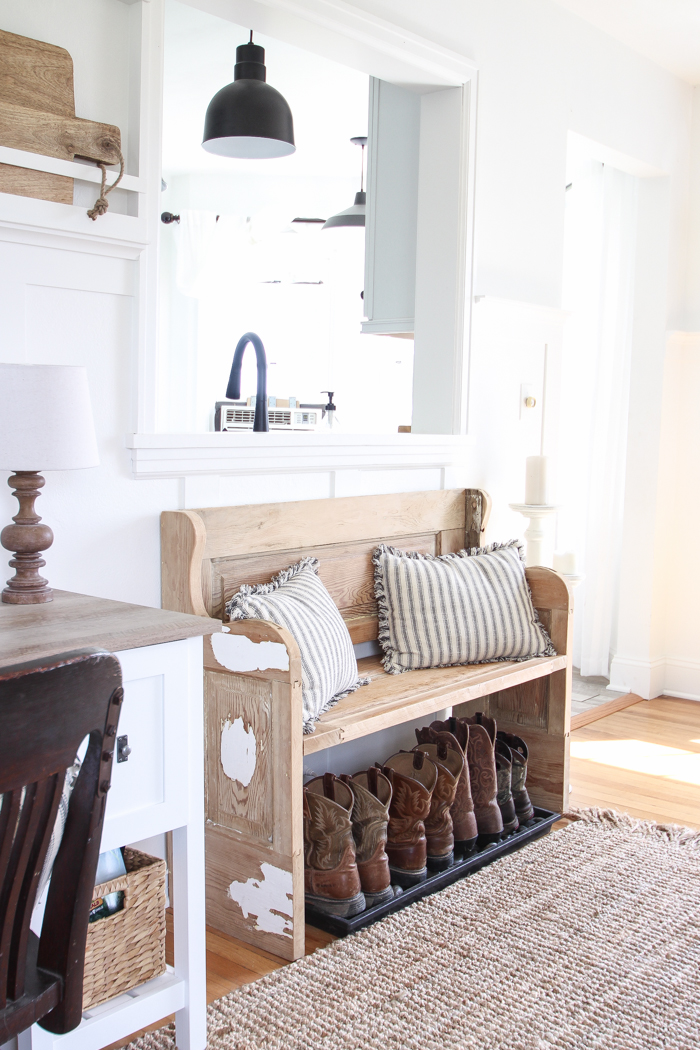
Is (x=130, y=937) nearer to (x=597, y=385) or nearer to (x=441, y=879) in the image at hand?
(x=441, y=879)

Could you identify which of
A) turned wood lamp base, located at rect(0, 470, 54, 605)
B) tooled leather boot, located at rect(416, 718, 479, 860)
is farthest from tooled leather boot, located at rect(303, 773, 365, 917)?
turned wood lamp base, located at rect(0, 470, 54, 605)

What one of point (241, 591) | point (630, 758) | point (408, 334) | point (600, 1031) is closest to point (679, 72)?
point (408, 334)

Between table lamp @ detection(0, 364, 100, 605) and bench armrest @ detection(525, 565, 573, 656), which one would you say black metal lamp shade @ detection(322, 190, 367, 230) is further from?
table lamp @ detection(0, 364, 100, 605)

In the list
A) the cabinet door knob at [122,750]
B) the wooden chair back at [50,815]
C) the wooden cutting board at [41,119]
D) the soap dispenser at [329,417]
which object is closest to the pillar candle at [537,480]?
the wooden cutting board at [41,119]

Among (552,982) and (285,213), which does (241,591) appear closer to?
(552,982)

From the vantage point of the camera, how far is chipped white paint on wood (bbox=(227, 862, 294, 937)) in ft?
6.40

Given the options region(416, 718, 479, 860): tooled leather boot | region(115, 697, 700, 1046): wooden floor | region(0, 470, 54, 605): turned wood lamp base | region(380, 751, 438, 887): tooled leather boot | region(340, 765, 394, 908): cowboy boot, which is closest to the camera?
region(0, 470, 54, 605): turned wood lamp base

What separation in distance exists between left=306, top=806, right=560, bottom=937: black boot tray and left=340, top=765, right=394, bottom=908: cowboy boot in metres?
0.03

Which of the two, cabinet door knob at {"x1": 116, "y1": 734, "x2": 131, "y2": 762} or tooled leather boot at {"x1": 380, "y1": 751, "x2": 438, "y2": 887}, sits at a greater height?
cabinet door knob at {"x1": 116, "y1": 734, "x2": 131, "y2": 762}

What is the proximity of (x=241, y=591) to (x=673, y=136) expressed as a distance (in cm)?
298

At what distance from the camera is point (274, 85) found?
449cm

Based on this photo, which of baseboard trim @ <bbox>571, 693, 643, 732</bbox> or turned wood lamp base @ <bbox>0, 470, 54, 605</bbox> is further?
baseboard trim @ <bbox>571, 693, 643, 732</bbox>

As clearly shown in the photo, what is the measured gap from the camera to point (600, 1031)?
171 centimetres

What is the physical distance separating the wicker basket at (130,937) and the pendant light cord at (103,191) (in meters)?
1.24
